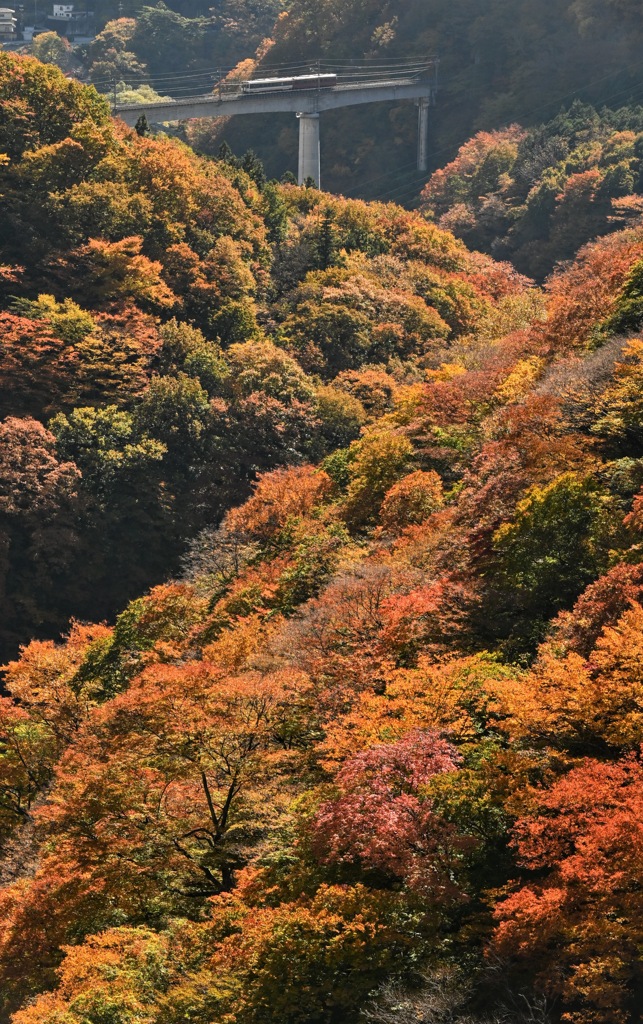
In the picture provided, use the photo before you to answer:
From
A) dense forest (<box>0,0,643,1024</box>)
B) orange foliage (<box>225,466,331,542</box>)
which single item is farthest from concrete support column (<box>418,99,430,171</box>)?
orange foliage (<box>225,466,331,542</box>)

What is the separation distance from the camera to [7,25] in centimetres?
19000

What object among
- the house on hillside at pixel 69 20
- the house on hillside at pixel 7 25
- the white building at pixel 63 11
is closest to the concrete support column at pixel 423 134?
the house on hillside at pixel 69 20

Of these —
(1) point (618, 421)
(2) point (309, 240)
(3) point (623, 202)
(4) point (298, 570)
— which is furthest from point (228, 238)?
(1) point (618, 421)

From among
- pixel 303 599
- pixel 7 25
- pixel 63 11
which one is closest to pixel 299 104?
pixel 303 599

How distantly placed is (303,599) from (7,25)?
166030 mm

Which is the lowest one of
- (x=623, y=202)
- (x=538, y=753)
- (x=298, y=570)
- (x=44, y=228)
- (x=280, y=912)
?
(x=280, y=912)

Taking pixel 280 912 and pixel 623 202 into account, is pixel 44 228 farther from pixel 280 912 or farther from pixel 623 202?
pixel 280 912

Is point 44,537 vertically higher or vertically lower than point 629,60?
lower

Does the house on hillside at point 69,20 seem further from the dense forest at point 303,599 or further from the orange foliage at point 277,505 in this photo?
the orange foliage at point 277,505

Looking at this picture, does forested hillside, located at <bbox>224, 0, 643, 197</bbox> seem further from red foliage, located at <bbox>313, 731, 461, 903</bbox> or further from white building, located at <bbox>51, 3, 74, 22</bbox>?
red foliage, located at <bbox>313, 731, 461, 903</bbox>

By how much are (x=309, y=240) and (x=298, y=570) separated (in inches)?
1701

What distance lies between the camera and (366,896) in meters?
26.0

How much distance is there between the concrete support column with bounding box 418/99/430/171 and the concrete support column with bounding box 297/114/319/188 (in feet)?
54.3

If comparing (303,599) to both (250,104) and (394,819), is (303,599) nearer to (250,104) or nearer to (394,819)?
(394,819)
